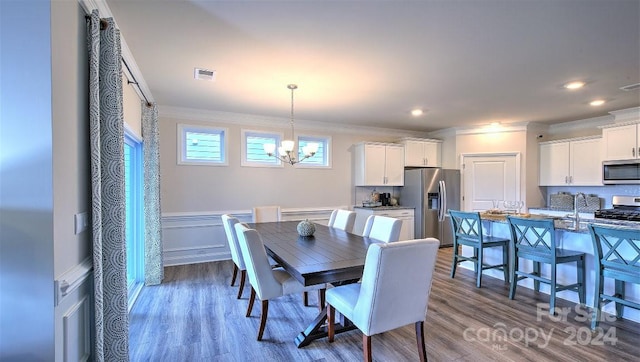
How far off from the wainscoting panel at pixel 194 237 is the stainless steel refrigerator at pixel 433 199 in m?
3.20

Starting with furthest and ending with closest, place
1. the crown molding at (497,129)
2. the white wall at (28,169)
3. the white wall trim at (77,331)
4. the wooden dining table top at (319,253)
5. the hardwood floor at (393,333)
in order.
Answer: the crown molding at (497,129) < the hardwood floor at (393,333) < the wooden dining table top at (319,253) < the white wall trim at (77,331) < the white wall at (28,169)

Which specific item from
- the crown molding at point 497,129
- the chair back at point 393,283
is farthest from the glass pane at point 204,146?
the crown molding at point 497,129

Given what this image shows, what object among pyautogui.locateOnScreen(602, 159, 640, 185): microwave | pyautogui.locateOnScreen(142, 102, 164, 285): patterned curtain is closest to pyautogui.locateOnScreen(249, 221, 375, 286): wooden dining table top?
pyautogui.locateOnScreen(142, 102, 164, 285): patterned curtain

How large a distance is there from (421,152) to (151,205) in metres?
5.00

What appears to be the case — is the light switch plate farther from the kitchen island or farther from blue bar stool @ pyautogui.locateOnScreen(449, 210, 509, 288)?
the kitchen island

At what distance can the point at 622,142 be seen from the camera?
443 centimetres

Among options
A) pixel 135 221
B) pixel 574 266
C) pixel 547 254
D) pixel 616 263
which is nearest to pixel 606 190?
pixel 574 266

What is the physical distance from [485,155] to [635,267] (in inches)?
148

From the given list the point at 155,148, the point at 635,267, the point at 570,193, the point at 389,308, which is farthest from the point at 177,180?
the point at 570,193

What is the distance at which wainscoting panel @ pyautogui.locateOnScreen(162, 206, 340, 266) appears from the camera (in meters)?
4.54

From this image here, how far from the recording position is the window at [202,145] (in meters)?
4.66

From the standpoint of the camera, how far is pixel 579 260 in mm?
2980

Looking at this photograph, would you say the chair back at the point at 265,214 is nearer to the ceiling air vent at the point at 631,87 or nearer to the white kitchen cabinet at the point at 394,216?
the white kitchen cabinet at the point at 394,216

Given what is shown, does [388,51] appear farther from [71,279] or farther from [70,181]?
[71,279]
